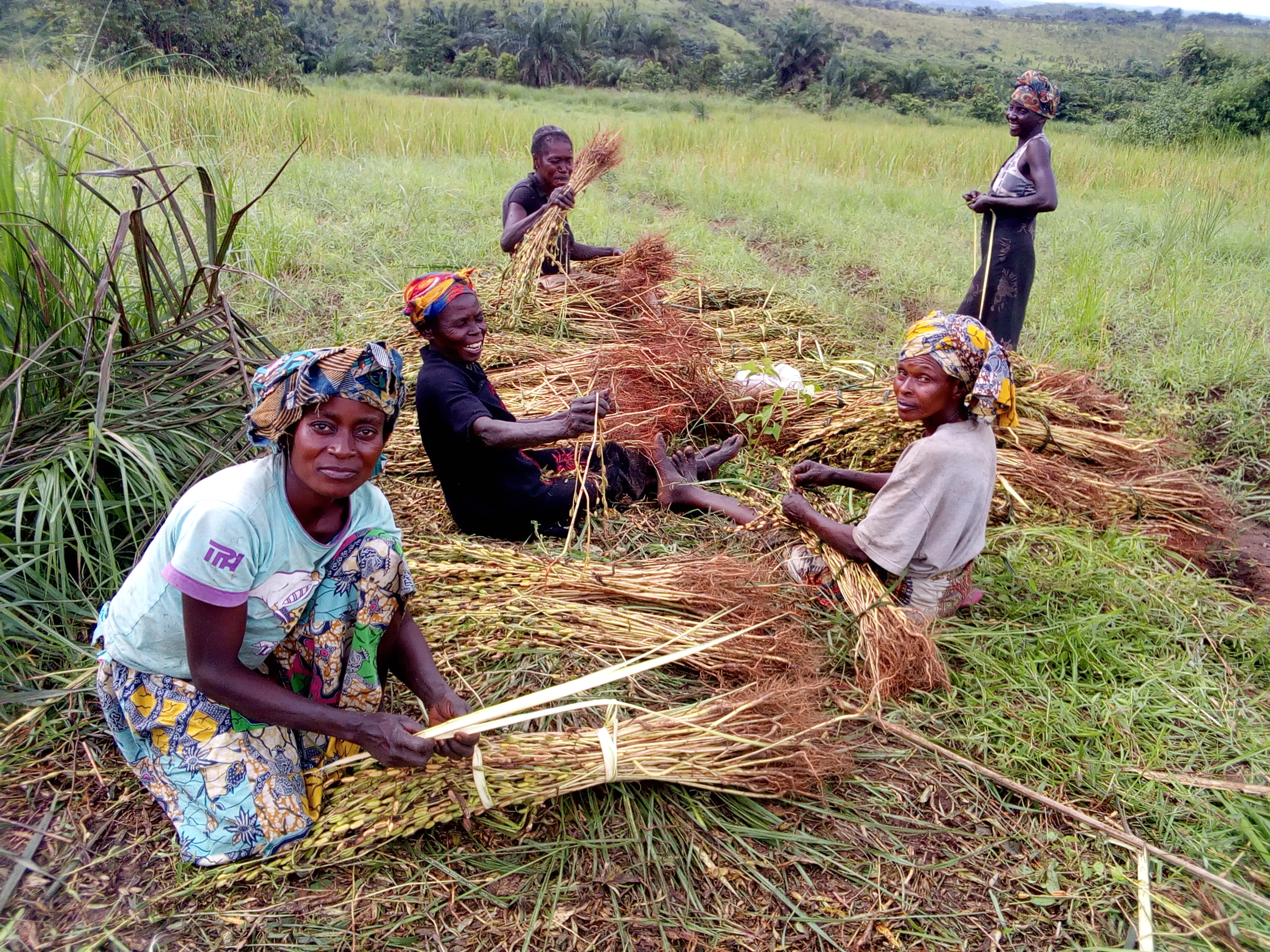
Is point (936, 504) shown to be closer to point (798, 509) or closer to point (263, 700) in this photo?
point (798, 509)

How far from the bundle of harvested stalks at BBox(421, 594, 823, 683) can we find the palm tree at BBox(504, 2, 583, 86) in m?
30.5

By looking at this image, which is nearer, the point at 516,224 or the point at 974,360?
the point at 974,360

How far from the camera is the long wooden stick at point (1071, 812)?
189 centimetres

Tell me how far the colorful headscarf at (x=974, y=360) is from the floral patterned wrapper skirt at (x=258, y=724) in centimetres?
157

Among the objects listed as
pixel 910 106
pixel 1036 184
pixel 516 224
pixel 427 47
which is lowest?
pixel 516 224

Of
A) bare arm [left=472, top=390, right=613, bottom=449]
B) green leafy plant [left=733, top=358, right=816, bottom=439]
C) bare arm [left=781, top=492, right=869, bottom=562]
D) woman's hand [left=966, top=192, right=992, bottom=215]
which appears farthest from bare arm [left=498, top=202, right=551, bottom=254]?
bare arm [left=781, top=492, right=869, bottom=562]

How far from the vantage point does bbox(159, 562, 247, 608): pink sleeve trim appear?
1.62m

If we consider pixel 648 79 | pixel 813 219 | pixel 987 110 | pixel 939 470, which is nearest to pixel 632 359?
pixel 939 470

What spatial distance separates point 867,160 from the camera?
37.4 feet

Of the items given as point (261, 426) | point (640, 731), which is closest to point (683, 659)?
point (640, 731)

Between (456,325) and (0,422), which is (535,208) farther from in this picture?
(0,422)

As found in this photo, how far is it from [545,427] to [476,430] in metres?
0.24

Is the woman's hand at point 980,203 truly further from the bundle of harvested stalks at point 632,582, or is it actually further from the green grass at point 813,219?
the bundle of harvested stalks at point 632,582

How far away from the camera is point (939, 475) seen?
2.40m
